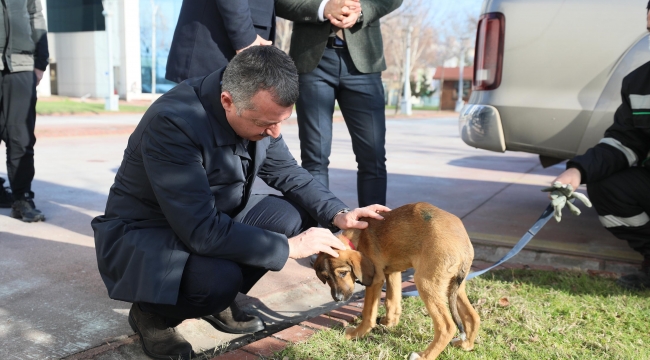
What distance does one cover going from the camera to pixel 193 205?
2441 millimetres

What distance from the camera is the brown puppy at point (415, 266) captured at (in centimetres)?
265

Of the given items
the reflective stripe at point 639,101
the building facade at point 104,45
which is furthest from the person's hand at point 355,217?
the building facade at point 104,45

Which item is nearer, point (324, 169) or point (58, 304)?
point (58, 304)

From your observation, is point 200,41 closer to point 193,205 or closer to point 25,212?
point 193,205

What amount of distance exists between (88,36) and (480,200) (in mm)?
41711

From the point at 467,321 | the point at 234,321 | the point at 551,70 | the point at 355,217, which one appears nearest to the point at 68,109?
the point at 551,70

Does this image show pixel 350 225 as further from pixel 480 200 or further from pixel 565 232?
pixel 480 200

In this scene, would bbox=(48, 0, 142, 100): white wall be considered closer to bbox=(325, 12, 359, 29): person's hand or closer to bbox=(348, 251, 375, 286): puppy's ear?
bbox=(325, 12, 359, 29): person's hand

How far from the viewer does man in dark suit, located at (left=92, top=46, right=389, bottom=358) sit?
2.43 meters

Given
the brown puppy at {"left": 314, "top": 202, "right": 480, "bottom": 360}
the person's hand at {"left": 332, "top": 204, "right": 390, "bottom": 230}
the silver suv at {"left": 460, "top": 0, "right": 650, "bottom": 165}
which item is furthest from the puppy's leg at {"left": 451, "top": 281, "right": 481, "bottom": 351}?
the silver suv at {"left": 460, "top": 0, "right": 650, "bottom": 165}

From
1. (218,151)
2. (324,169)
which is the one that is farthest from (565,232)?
(218,151)

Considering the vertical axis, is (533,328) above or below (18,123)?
below

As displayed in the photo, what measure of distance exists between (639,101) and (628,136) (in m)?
0.23

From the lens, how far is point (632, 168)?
3795mm
